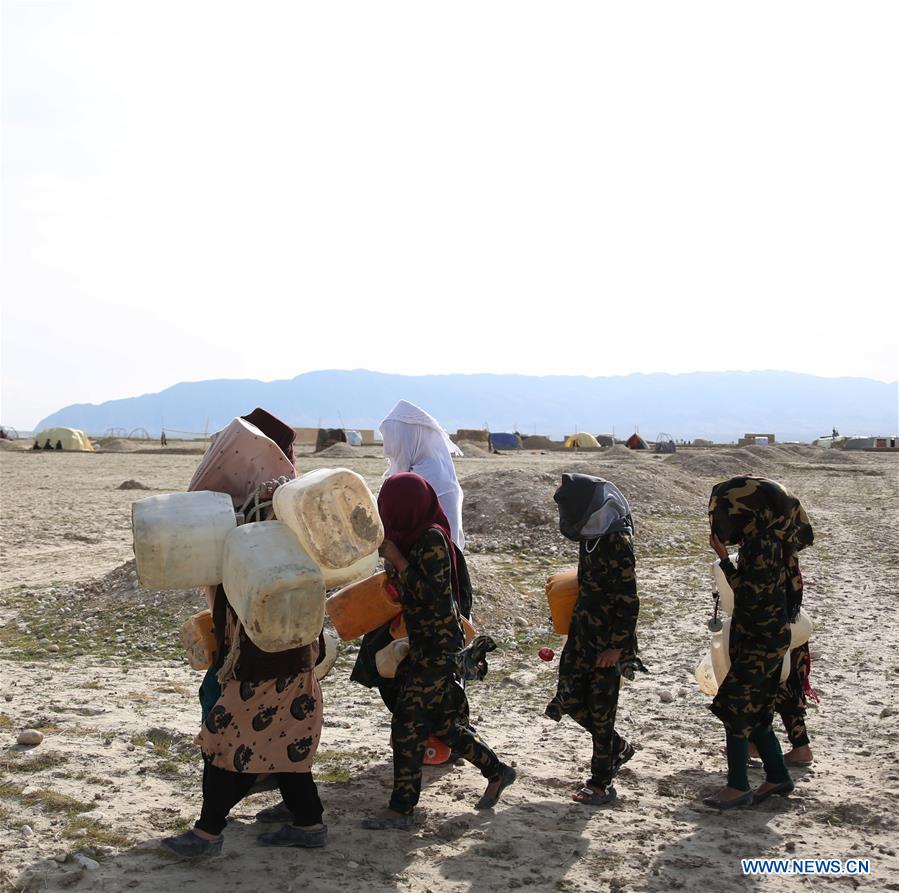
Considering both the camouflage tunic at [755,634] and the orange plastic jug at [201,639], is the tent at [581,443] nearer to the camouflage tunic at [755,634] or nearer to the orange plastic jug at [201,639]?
the camouflage tunic at [755,634]

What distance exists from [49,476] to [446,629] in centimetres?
2358

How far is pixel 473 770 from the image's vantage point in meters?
4.76

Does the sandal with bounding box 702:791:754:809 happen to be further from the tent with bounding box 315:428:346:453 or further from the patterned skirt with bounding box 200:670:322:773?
the tent with bounding box 315:428:346:453

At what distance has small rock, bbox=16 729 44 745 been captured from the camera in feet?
15.8

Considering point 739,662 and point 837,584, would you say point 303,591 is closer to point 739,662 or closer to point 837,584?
point 739,662

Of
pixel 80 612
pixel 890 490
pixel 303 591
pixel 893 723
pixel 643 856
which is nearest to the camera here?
pixel 303 591

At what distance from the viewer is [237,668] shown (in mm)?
3537

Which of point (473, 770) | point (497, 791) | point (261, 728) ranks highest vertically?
point (261, 728)

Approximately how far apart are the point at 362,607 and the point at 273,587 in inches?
41.5

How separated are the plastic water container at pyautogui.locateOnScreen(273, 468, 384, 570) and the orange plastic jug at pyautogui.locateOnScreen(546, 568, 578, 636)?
126cm

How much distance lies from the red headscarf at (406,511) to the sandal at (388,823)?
3.56 ft

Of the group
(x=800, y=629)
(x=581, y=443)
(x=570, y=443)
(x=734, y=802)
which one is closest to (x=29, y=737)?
(x=734, y=802)

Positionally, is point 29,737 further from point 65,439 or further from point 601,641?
point 65,439

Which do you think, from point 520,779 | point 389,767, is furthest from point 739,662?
point 389,767
